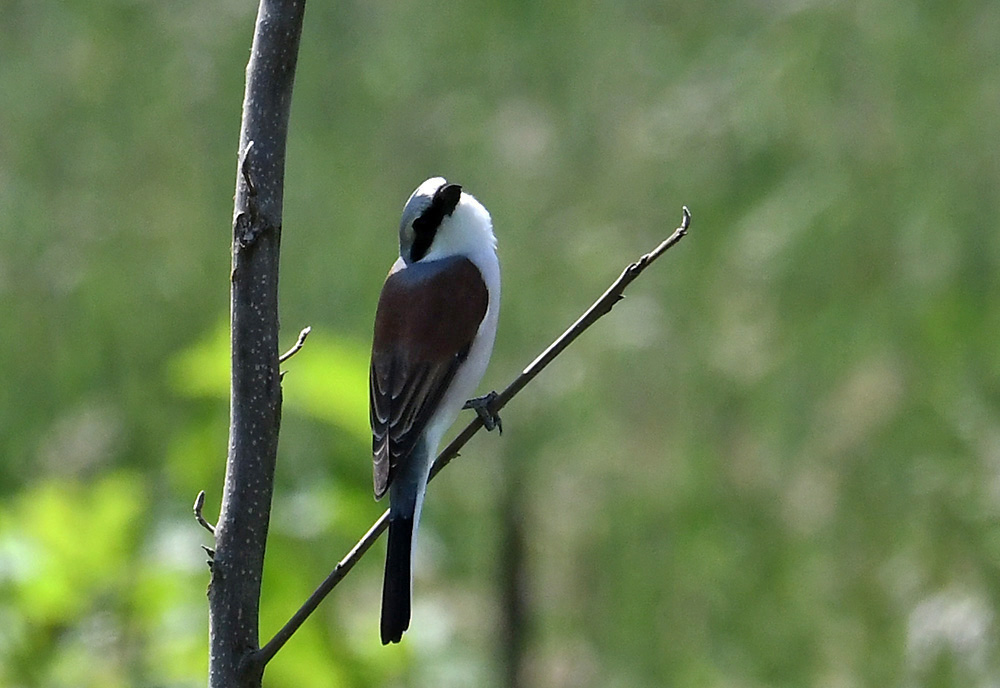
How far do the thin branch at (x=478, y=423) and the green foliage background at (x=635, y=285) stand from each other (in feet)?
6.44

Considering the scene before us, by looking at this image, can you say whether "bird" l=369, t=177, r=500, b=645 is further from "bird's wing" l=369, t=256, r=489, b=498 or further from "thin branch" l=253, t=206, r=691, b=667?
"thin branch" l=253, t=206, r=691, b=667

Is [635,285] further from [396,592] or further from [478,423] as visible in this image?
[396,592]

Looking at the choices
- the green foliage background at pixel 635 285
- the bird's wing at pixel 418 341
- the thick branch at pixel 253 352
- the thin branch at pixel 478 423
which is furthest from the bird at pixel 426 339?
the green foliage background at pixel 635 285

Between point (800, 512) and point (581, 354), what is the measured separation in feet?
3.26

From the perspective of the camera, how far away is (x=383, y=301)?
2520 mm

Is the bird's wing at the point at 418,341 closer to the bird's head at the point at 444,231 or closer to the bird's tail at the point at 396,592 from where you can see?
the bird's head at the point at 444,231

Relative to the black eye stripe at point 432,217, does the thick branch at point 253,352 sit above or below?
below

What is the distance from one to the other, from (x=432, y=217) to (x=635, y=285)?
2.32m

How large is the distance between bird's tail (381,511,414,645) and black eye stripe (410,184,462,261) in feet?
2.51

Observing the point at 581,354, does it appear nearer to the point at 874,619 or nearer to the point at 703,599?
the point at 703,599

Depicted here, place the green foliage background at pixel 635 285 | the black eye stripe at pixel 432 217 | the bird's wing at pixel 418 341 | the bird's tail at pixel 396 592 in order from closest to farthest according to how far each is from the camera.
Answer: the bird's tail at pixel 396 592 → the bird's wing at pixel 418 341 → the black eye stripe at pixel 432 217 → the green foliage background at pixel 635 285

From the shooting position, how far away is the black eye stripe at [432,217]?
259 centimetres

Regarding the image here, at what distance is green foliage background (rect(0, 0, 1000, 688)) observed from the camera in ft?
13.3

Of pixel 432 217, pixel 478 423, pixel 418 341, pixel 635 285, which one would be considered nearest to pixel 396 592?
pixel 478 423
